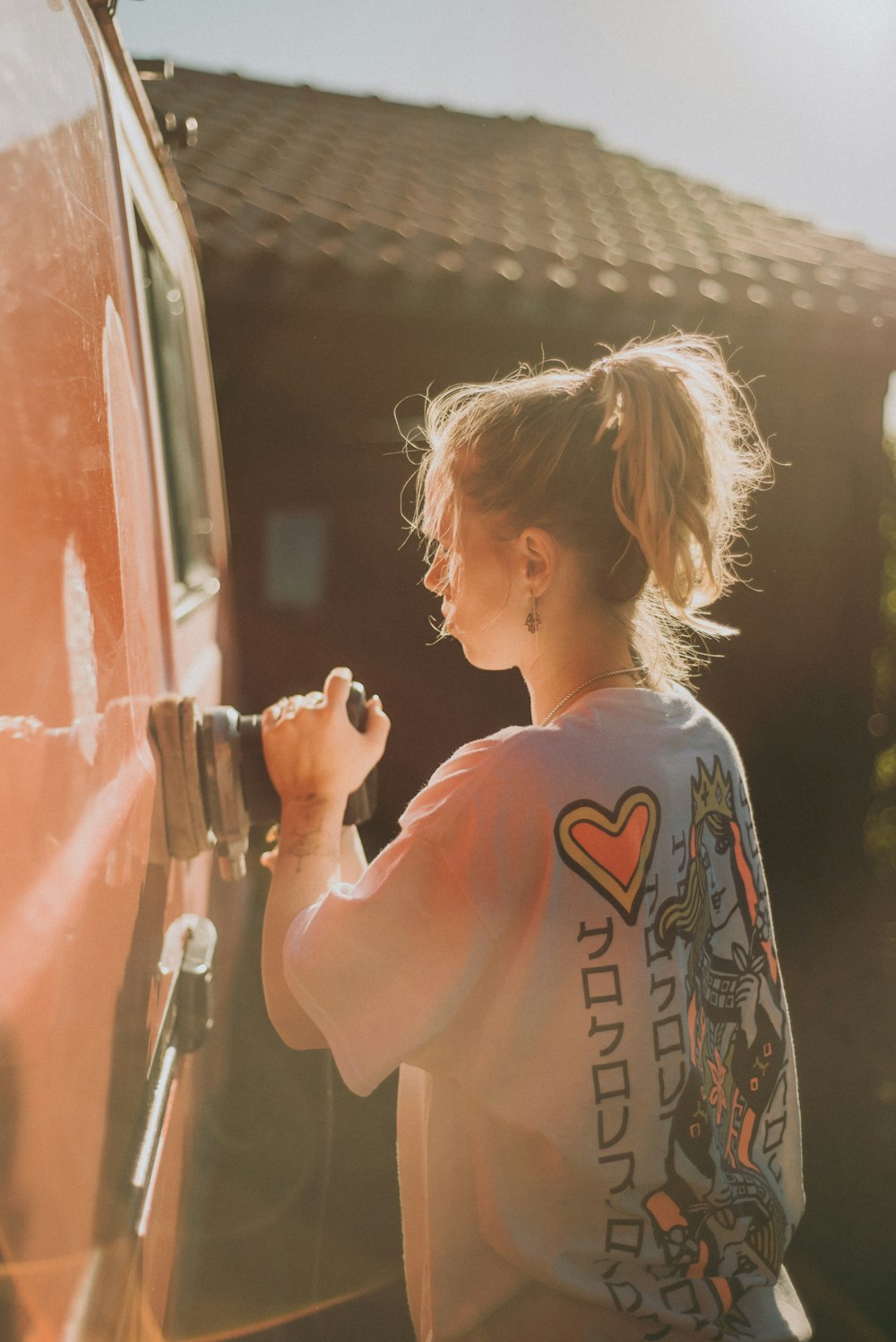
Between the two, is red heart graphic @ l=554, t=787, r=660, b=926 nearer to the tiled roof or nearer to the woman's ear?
the woman's ear

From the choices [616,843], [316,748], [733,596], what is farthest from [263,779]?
[733,596]

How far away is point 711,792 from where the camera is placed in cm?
129

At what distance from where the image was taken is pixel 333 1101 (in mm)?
2098

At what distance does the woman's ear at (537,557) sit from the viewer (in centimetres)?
133

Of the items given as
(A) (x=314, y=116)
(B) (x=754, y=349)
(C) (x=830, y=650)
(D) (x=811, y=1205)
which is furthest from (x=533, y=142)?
(D) (x=811, y=1205)

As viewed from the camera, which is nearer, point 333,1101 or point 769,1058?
point 769,1058

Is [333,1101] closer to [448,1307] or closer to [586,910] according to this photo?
[448,1307]

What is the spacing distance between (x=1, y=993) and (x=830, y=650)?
6.04 metres

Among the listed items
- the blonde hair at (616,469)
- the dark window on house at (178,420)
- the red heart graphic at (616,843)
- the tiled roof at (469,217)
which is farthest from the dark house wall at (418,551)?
the red heart graphic at (616,843)

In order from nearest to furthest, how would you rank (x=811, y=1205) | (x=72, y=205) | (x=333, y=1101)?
(x=72, y=205)
(x=333, y=1101)
(x=811, y=1205)

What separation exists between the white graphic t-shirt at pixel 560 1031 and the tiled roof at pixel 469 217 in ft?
12.4

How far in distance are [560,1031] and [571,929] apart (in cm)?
12

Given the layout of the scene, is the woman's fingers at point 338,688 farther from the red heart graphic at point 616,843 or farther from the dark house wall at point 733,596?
the dark house wall at point 733,596

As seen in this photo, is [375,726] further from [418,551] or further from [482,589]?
[418,551]
